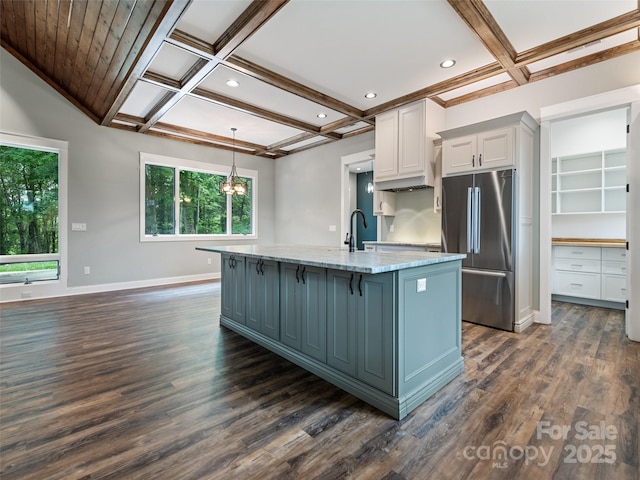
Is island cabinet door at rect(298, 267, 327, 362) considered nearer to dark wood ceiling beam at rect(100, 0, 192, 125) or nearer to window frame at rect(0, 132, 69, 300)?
dark wood ceiling beam at rect(100, 0, 192, 125)

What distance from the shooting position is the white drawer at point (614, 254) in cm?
414

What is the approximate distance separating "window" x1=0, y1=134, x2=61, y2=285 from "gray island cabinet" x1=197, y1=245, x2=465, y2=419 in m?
4.15

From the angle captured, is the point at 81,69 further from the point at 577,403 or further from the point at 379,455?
the point at 577,403

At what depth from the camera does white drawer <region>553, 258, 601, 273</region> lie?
170 inches

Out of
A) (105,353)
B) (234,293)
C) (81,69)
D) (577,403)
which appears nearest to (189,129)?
(81,69)

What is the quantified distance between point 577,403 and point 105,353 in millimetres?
3613

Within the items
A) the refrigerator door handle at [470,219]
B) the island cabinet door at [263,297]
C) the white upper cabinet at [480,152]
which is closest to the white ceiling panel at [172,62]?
the island cabinet door at [263,297]

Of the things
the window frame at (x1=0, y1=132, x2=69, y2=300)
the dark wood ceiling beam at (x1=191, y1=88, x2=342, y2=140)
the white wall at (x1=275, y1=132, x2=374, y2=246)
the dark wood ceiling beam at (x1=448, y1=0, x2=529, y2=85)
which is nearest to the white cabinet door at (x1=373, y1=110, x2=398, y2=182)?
the white wall at (x1=275, y1=132, x2=374, y2=246)

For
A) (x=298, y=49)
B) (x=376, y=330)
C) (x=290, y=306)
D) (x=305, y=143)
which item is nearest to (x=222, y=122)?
(x=305, y=143)

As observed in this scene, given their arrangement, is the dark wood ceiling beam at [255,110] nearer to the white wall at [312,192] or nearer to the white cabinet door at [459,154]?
the white wall at [312,192]

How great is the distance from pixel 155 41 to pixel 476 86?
143 inches

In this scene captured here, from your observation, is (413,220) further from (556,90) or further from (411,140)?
(556,90)

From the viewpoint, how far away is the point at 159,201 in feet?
20.0

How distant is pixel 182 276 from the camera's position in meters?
6.35
